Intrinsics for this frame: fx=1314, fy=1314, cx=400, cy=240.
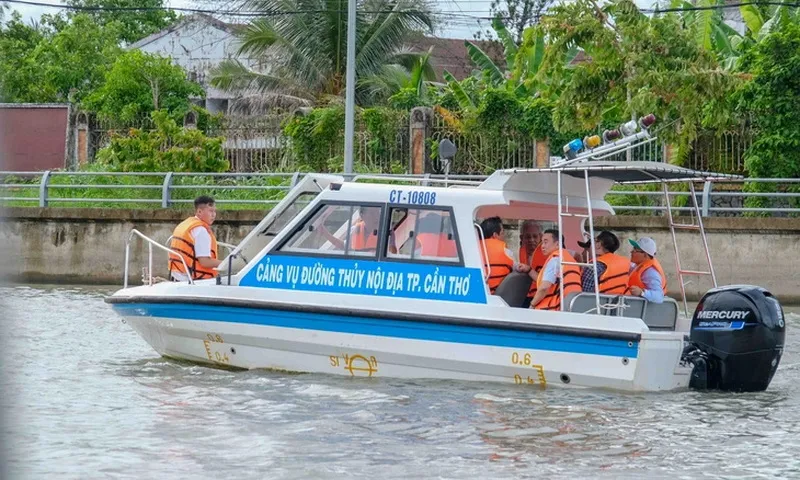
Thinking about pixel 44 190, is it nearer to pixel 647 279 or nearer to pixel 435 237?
pixel 435 237

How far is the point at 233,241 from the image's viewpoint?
75.3ft

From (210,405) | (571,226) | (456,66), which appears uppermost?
(456,66)

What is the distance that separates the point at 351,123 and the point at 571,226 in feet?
41.7

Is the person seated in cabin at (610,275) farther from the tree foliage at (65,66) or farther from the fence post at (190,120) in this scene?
the tree foliage at (65,66)

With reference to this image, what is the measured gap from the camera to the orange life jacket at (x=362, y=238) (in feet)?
37.3

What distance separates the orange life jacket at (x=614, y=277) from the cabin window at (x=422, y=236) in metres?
1.30

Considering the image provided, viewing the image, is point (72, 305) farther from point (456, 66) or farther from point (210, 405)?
point (456, 66)

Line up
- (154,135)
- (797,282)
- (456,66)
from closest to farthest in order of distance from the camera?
1. (797,282)
2. (154,135)
3. (456,66)

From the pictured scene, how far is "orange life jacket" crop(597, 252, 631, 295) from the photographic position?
11.2m

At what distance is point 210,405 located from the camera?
10203 mm

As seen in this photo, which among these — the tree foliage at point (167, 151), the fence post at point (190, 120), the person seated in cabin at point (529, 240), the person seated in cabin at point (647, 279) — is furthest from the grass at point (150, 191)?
the person seated in cabin at point (647, 279)

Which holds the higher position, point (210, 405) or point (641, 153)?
point (641, 153)

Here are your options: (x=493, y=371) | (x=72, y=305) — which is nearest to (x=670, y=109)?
(x=72, y=305)

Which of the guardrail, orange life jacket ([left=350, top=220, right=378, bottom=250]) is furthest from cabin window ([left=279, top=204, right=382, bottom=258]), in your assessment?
the guardrail
